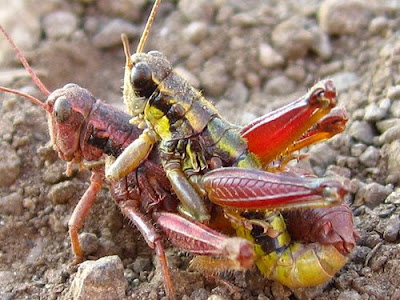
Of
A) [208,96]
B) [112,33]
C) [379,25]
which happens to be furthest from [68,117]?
[379,25]

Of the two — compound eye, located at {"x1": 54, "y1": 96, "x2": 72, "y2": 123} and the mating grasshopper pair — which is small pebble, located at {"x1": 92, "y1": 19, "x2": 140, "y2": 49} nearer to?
the mating grasshopper pair

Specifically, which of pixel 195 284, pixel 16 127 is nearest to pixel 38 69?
pixel 16 127

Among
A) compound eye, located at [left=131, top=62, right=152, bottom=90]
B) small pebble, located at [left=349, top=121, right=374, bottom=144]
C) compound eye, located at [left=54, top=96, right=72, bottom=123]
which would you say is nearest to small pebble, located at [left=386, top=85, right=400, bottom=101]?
small pebble, located at [left=349, top=121, right=374, bottom=144]

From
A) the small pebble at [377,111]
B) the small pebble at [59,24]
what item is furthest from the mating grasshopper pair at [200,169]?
the small pebble at [59,24]

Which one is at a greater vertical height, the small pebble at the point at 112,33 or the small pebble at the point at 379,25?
the small pebble at the point at 112,33

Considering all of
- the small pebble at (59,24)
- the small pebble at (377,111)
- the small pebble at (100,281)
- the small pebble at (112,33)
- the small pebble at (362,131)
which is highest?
the small pebble at (59,24)

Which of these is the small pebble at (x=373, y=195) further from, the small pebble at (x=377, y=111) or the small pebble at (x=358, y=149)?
the small pebble at (x=377, y=111)

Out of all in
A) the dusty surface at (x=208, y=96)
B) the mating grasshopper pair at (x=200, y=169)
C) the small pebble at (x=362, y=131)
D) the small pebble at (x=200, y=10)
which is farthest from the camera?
the small pebble at (x=200, y=10)

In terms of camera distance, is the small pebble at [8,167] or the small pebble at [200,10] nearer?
the small pebble at [8,167]

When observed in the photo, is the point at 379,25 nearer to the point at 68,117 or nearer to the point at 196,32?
the point at 196,32
